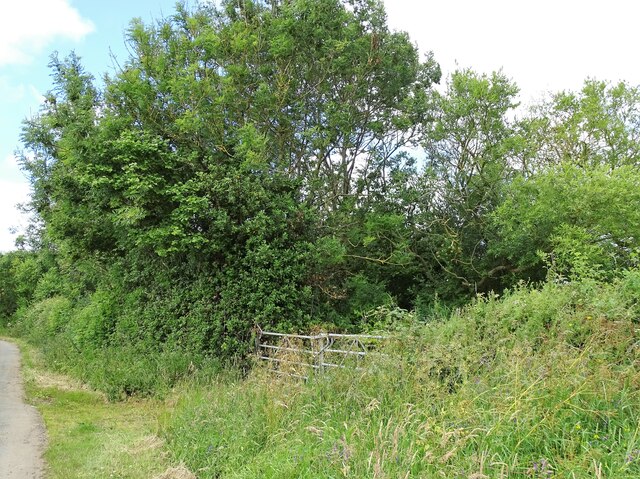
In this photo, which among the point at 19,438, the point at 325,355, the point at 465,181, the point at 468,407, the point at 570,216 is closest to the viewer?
the point at 468,407

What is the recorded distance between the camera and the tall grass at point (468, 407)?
3.56 meters

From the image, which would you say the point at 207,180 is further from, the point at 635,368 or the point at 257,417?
the point at 635,368

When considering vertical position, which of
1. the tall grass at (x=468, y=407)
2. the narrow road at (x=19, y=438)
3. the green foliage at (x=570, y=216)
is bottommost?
the narrow road at (x=19, y=438)

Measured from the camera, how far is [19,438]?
7664 millimetres

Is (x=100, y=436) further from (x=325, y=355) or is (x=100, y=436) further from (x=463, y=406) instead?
(x=463, y=406)

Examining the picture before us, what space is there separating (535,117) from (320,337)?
2181 cm

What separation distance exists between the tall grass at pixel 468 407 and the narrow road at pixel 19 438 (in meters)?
1.80

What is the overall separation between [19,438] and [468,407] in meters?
7.33

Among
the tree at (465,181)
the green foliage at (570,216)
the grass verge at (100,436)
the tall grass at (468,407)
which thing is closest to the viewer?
the tall grass at (468,407)

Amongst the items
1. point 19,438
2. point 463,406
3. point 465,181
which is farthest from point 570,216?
point 19,438

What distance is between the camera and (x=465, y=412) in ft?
13.1

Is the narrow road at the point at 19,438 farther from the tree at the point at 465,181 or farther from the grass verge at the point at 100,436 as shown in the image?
the tree at the point at 465,181

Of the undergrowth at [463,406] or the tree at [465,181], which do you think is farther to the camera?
the tree at [465,181]

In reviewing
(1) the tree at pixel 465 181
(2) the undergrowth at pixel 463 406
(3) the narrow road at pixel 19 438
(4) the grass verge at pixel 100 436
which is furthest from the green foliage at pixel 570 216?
(3) the narrow road at pixel 19 438
